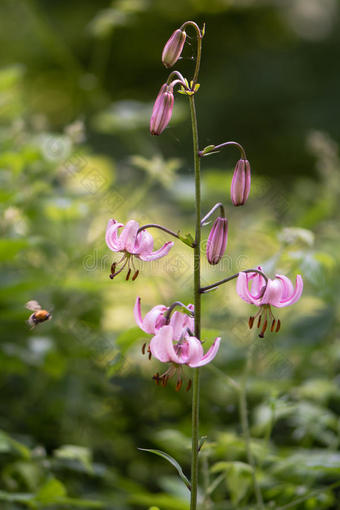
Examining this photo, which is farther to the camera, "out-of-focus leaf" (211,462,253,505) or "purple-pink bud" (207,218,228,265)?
"out-of-focus leaf" (211,462,253,505)

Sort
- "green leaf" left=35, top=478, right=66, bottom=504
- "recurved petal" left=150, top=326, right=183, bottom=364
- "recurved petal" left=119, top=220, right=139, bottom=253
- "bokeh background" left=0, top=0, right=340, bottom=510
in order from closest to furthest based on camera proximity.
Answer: "recurved petal" left=150, top=326, right=183, bottom=364 < "recurved petal" left=119, top=220, right=139, bottom=253 < "green leaf" left=35, top=478, right=66, bottom=504 < "bokeh background" left=0, top=0, right=340, bottom=510

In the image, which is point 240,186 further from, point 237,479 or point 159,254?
point 237,479

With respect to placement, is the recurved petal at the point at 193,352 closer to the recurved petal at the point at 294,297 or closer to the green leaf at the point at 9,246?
the recurved petal at the point at 294,297

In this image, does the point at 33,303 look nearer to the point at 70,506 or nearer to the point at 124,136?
the point at 70,506

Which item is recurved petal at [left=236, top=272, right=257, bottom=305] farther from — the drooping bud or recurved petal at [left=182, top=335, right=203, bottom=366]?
the drooping bud

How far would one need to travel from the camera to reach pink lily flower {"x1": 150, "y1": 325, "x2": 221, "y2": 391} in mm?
744

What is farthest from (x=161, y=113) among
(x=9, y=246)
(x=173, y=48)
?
(x=9, y=246)

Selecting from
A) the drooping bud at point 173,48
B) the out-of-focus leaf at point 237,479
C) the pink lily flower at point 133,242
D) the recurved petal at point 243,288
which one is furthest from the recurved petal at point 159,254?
the out-of-focus leaf at point 237,479

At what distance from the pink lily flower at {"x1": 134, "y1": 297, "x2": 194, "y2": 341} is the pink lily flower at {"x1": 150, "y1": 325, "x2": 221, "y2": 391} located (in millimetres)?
22

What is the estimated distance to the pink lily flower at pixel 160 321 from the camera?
31.9 inches

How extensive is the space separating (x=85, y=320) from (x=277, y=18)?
5.02 metres

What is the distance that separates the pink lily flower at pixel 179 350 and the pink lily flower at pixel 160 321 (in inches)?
0.8

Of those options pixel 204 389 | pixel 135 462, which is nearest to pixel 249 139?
pixel 204 389

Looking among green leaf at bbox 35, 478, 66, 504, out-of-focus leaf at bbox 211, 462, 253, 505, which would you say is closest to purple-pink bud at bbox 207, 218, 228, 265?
out-of-focus leaf at bbox 211, 462, 253, 505
